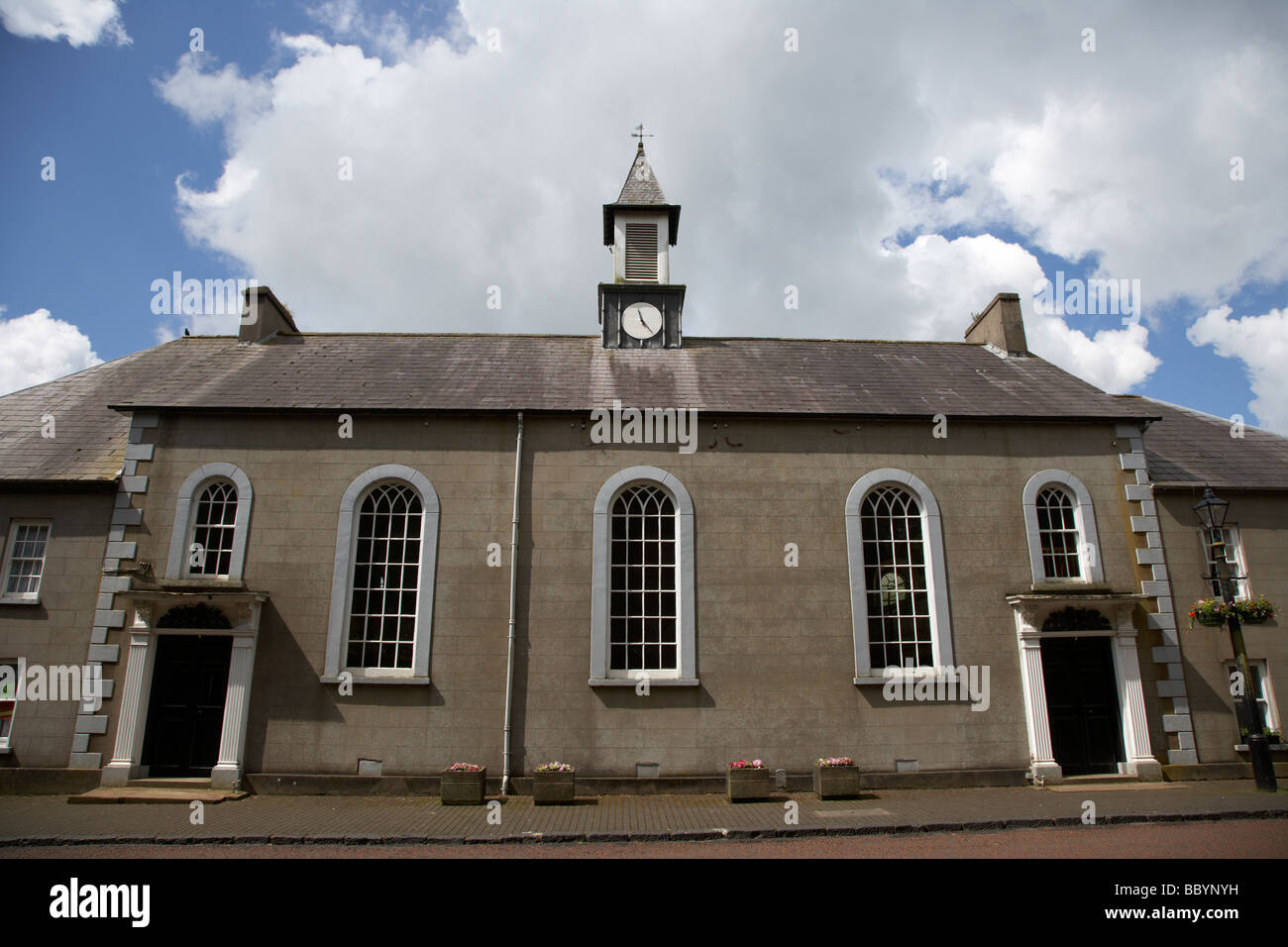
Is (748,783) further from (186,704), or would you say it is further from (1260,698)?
(1260,698)

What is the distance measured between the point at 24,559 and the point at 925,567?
1972cm

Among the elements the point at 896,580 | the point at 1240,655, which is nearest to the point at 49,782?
the point at 896,580

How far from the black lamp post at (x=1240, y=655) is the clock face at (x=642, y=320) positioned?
43.8ft

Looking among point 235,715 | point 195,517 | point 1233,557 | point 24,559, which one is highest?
point 195,517

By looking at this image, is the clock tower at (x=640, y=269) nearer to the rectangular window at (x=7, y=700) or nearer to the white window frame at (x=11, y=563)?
the white window frame at (x=11, y=563)

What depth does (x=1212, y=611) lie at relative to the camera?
14.2m

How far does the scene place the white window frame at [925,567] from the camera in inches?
576

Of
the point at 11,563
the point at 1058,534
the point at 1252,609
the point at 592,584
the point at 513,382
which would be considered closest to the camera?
the point at 1252,609

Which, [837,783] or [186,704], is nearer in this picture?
[837,783]

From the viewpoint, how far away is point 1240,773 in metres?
14.6
